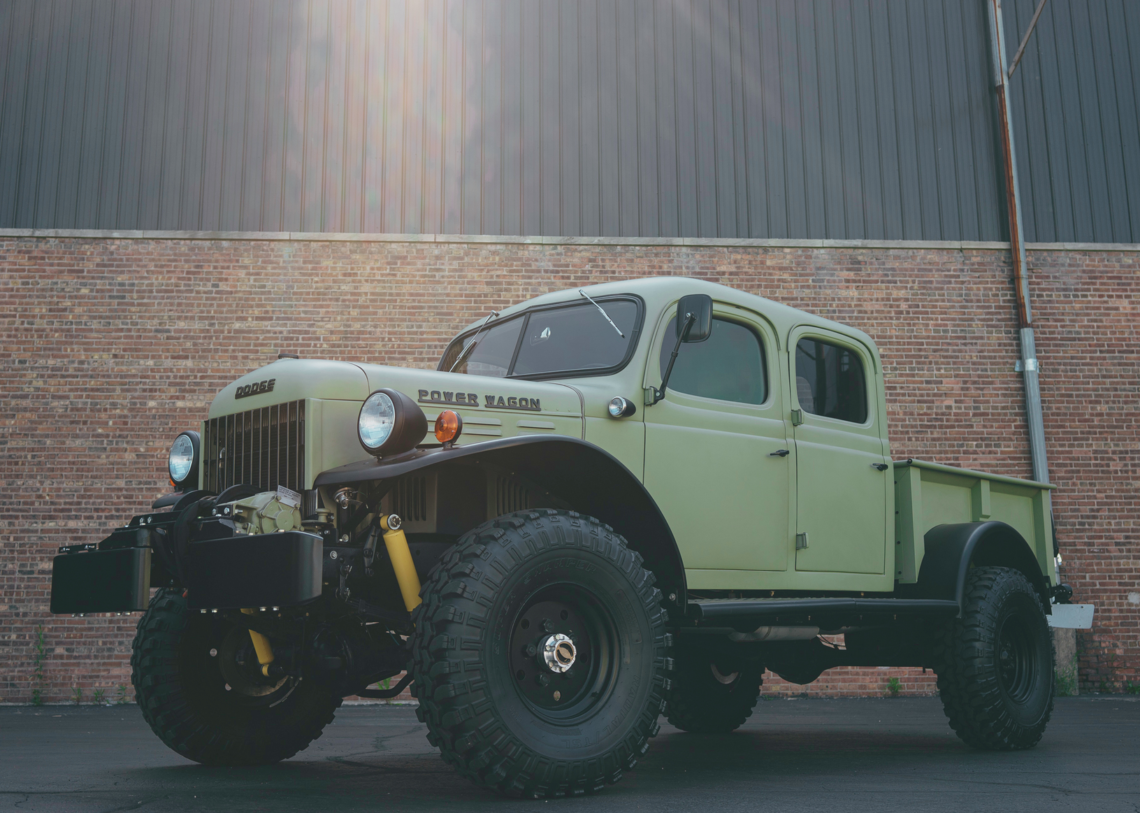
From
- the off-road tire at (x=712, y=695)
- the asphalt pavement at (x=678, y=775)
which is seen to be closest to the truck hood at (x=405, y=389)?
the asphalt pavement at (x=678, y=775)

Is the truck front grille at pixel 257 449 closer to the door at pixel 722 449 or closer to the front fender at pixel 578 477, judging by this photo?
the front fender at pixel 578 477

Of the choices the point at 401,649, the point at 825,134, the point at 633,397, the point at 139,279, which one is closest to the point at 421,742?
the point at 401,649

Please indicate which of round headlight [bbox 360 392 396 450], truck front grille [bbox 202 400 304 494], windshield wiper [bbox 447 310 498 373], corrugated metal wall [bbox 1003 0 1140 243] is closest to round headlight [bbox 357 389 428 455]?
round headlight [bbox 360 392 396 450]

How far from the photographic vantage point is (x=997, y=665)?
18.4ft

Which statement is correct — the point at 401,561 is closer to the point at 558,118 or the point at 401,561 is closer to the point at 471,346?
the point at 471,346

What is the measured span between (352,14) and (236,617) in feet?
30.2

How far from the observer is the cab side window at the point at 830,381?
5.52m

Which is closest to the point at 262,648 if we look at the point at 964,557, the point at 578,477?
the point at 578,477

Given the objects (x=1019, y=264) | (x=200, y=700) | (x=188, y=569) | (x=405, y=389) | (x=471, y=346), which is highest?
(x=1019, y=264)

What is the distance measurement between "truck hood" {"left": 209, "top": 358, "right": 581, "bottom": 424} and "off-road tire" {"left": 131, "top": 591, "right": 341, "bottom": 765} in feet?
3.37

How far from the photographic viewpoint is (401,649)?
13.4 ft

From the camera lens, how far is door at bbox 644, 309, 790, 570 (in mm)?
4641

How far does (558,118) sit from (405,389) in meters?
8.04

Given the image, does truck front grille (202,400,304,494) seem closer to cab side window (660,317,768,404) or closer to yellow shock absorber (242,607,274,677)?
yellow shock absorber (242,607,274,677)
